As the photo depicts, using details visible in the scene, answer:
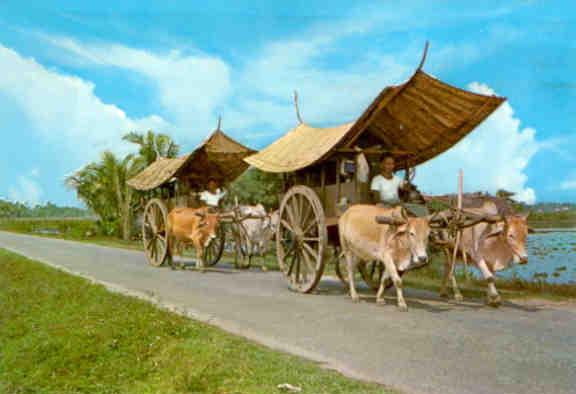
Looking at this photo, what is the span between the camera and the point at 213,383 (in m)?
4.92

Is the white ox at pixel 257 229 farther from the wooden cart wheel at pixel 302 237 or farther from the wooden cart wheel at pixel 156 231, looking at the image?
the wooden cart wheel at pixel 302 237

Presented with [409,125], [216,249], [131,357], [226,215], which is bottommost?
[131,357]

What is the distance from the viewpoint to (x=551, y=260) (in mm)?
13281

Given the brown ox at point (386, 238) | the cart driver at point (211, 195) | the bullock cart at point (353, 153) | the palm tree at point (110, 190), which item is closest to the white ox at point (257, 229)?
the cart driver at point (211, 195)

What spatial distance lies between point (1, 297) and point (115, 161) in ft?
82.9

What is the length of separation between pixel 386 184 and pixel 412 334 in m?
3.38

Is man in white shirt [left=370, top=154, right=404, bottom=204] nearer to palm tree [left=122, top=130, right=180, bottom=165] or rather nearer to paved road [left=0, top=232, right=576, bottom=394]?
paved road [left=0, top=232, right=576, bottom=394]

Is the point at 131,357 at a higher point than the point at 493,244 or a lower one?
lower

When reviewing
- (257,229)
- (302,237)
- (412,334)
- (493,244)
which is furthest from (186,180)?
(412,334)

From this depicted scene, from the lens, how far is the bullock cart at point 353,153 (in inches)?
345

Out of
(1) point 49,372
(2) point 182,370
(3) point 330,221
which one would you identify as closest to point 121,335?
(1) point 49,372

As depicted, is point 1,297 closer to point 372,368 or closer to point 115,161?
point 372,368

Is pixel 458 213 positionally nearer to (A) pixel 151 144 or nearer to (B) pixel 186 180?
(B) pixel 186 180

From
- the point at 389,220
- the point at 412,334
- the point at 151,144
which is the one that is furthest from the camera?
the point at 151,144
